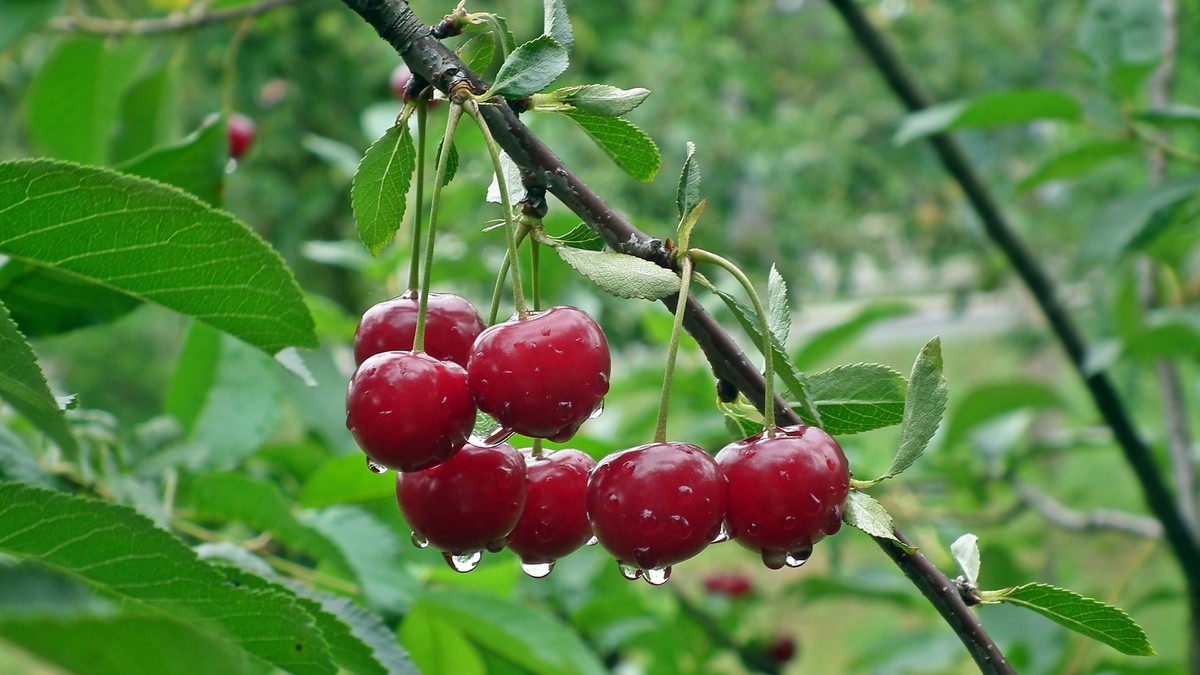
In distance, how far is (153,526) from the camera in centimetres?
72

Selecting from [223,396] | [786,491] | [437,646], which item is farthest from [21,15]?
[786,491]

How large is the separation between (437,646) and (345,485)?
233mm

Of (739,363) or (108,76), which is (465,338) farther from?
(108,76)

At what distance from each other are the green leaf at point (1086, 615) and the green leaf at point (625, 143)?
40 cm

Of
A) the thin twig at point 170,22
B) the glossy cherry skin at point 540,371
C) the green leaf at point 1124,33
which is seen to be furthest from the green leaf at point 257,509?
the green leaf at point 1124,33

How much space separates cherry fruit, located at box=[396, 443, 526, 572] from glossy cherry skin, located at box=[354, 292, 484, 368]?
0.09 m

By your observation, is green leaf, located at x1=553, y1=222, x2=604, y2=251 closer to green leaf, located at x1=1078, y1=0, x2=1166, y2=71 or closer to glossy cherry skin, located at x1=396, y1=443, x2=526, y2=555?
glossy cherry skin, located at x1=396, y1=443, x2=526, y2=555

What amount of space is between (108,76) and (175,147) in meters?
0.98

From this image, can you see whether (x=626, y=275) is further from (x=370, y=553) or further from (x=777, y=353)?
(x=370, y=553)

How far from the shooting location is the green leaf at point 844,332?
2193mm

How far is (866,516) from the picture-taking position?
734 millimetres

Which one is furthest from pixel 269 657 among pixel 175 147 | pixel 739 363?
pixel 175 147

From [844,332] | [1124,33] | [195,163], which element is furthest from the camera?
[844,332]

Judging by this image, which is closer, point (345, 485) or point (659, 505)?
point (659, 505)
